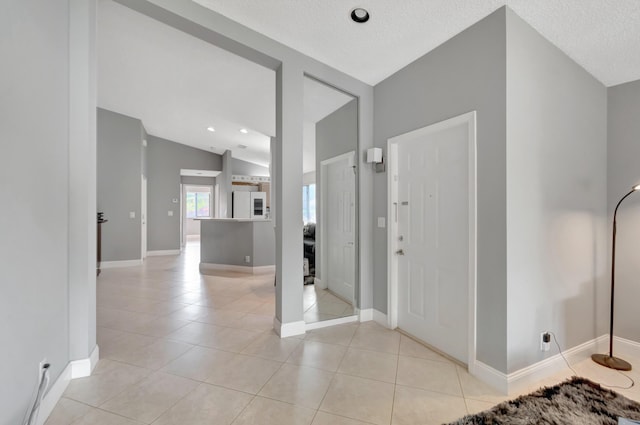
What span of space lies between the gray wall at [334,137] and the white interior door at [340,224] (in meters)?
0.08

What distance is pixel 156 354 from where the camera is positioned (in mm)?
2377

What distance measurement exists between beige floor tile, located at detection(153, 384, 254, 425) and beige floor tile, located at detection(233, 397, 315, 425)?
0.06m

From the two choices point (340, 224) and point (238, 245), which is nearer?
point (340, 224)

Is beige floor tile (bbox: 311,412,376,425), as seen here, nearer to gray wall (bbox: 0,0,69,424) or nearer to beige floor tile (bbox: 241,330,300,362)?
beige floor tile (bbox: 241,330,300,362)

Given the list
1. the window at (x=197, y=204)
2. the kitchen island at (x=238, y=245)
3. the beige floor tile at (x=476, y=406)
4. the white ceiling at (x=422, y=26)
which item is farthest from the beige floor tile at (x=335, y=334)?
the window at (x=197, y=204)

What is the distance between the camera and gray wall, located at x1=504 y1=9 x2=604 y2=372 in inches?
78.1

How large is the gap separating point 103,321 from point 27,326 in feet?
6.11

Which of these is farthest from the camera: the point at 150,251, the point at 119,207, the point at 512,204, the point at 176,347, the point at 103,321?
the point at 150,251

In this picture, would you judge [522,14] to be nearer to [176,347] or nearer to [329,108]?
[329,108]

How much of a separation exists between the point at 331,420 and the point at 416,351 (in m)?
1.18

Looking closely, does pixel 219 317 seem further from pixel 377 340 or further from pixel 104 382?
pixel 377 340

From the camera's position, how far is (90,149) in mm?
2070

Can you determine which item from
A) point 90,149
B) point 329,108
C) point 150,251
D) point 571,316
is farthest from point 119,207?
point 571,316

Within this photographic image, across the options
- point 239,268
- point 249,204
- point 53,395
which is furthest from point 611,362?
point 249,204
